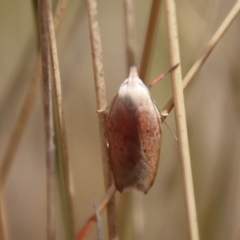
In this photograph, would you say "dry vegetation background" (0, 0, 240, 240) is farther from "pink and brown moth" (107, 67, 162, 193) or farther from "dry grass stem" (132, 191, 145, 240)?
"pink and brown moth" (107, 67, 162, 193)

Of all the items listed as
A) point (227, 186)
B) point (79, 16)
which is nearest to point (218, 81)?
point (227, 186)

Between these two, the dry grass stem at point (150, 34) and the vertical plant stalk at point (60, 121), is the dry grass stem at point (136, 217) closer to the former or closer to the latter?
the vertical plant stalk at point (60, 121)

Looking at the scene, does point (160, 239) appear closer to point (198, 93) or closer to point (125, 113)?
point (198, 93)

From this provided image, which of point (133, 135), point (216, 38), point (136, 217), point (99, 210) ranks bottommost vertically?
point (136, 217)

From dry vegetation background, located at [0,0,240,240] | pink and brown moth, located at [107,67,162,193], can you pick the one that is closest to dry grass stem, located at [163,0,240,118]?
pink and brown moth, located at [107,67,162,193]

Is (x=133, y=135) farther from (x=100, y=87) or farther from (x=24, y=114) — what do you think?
(x=24, y=114)

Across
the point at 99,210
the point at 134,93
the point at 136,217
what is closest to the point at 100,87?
the point at 134,93
